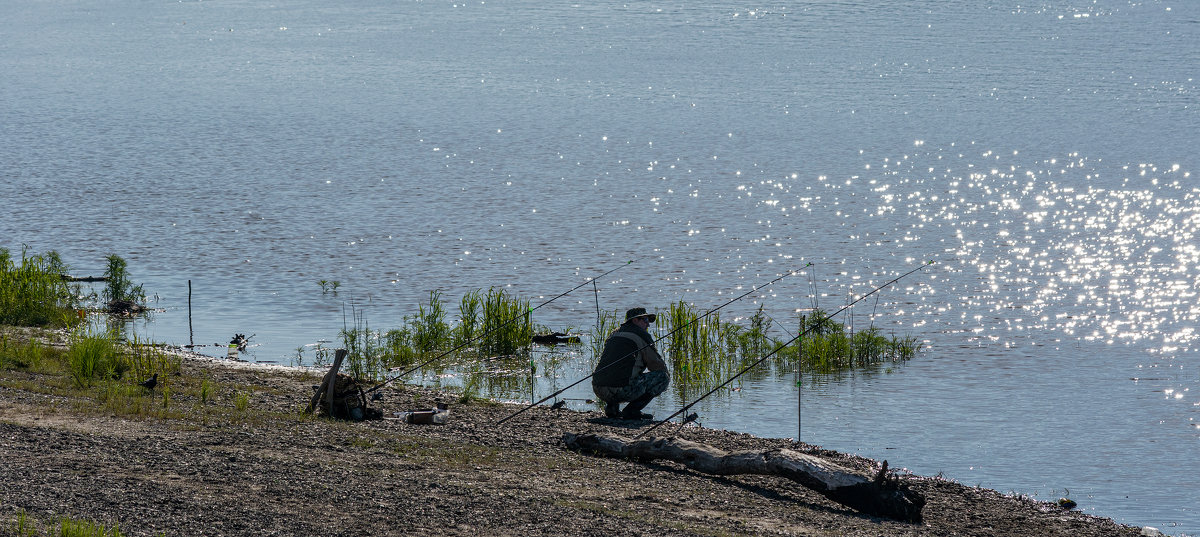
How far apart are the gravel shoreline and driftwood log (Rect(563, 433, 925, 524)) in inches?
4.5

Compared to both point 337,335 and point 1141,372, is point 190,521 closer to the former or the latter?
point 337,335

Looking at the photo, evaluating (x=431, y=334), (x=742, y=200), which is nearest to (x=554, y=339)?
(x=431, y=334)

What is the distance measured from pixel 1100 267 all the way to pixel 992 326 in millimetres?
4577

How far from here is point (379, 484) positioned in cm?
943

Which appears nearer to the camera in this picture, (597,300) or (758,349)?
(758,349)

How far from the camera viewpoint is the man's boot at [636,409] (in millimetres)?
13641

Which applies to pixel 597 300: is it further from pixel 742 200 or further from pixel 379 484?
pixel 379 484

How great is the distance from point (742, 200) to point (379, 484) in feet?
70.2

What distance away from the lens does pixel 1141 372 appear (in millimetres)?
16703

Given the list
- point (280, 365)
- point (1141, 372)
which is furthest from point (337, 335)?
point (1141, 372)

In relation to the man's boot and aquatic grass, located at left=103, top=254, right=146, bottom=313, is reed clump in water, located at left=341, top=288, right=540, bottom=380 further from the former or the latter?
aquatic grass, located at left=103, top=254, right=146, bottom=313

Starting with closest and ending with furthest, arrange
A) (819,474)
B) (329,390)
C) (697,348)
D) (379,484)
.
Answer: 1. (379,484)
2. (819,474)
3. (329,390)
4. (697,348)

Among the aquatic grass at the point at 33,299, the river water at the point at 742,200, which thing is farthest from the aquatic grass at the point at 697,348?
the aquatic grass at the point at 33,299

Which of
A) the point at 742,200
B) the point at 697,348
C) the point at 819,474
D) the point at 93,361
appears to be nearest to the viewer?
the point at 819,474
